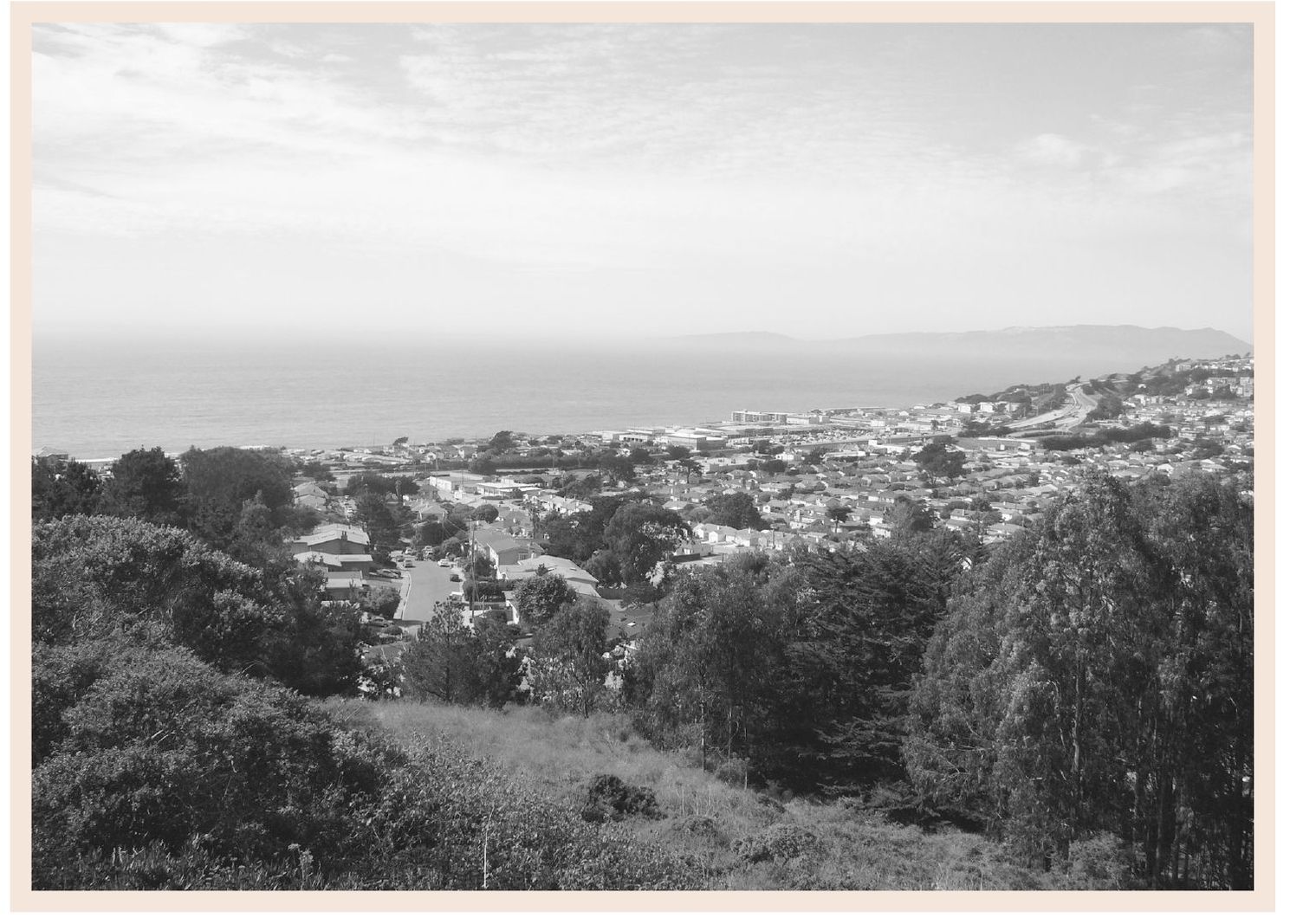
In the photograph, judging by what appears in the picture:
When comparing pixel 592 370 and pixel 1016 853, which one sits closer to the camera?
pixel 1016 853

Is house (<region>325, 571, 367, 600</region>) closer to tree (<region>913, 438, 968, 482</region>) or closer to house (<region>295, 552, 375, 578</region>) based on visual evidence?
house (<region>295, 552, 375, 578</region>)

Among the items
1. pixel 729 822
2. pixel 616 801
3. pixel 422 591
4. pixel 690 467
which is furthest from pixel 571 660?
pixel 690 467

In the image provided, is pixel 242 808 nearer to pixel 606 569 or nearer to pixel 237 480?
pixel 606 569

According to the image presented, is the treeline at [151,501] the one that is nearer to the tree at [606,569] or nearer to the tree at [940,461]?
the tree at [606,569]

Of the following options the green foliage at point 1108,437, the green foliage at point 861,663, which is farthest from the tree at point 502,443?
the green foliage at point 861,663

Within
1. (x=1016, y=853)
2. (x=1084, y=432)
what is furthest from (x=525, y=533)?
(x=1084, y=432)

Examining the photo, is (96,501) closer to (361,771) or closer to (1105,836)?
(361,771)
